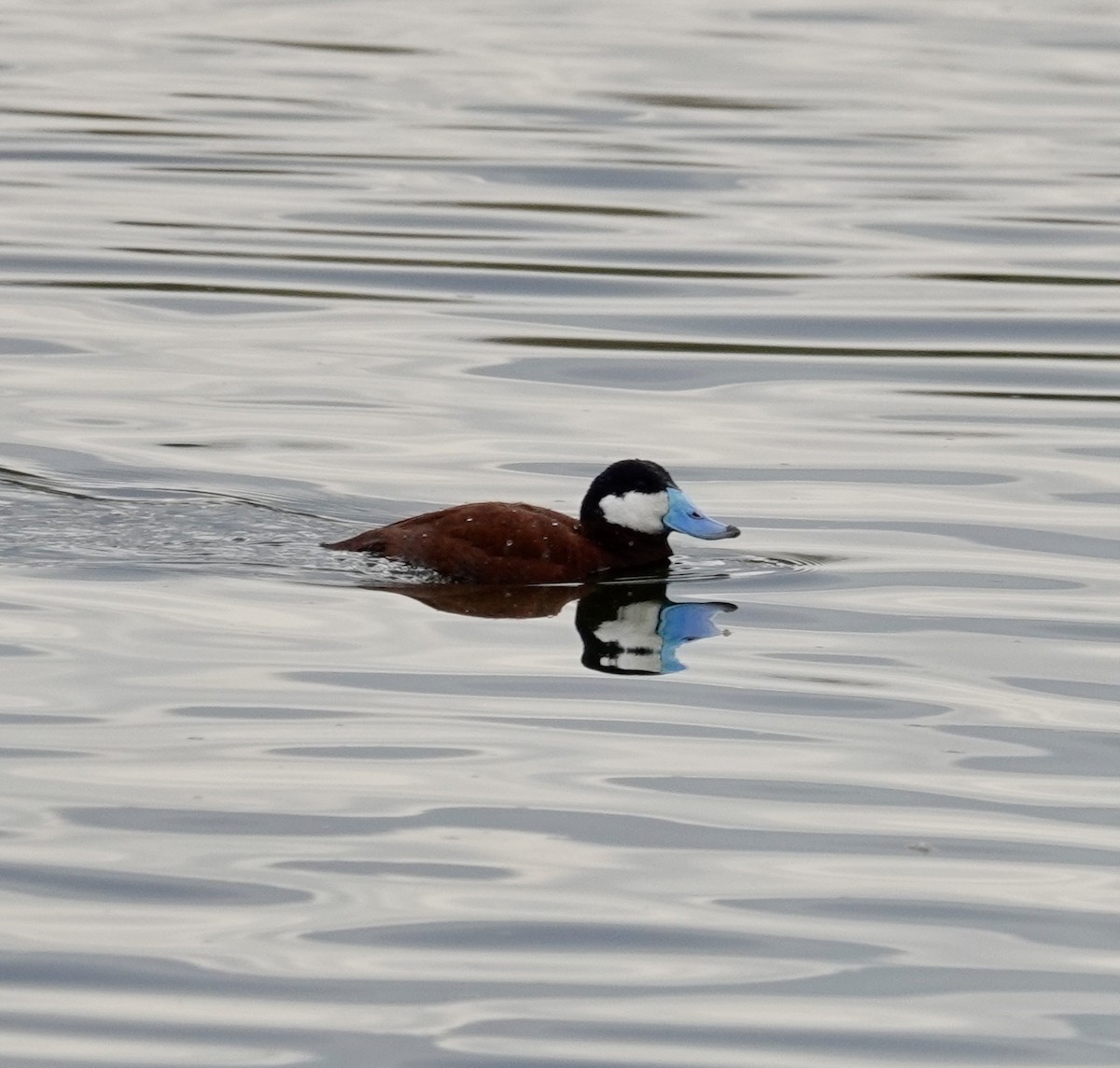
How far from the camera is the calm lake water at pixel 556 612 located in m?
5.82

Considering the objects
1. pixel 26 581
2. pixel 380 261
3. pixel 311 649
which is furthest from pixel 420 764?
pixel 380 261

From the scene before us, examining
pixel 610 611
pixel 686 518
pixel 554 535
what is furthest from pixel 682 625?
pixel 686 518

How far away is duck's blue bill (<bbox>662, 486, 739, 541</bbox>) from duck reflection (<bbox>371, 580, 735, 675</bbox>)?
0.24 metres

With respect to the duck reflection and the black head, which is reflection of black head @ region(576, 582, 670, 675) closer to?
the duck reflection

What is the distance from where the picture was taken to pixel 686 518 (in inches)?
400

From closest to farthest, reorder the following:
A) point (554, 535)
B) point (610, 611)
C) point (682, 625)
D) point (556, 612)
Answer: point (682, 625)
point (556, 612)
point (610, 611)
point (554, 535)

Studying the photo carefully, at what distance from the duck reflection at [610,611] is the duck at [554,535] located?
0.27ft

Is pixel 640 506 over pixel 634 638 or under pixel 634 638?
over

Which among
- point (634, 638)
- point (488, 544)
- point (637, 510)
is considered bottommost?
point (634, 638)

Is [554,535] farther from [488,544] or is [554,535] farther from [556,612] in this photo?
[556,612]

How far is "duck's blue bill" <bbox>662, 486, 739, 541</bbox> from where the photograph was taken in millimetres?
10133

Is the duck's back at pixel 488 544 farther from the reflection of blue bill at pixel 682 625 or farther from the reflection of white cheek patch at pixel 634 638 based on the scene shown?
the reflection of blue bill at pixel 682 625

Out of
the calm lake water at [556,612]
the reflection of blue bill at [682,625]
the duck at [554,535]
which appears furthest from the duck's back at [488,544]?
the reflection of blue bill at [682,625]

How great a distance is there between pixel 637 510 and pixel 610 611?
2.30ft
